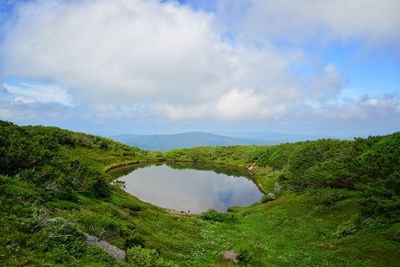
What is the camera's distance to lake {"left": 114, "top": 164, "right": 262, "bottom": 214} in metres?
79.9

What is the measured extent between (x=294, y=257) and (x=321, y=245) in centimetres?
451

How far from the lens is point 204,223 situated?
46.9m

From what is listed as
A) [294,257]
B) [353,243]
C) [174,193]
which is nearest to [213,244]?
[294,257]

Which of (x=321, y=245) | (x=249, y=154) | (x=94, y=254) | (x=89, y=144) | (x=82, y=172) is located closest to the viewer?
(x=94, y=254)

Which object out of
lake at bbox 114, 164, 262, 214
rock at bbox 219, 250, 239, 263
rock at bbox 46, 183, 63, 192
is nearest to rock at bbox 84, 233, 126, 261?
rock at bbox 219, 250, 239, 263

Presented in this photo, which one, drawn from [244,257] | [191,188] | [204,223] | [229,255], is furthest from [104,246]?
[191,188]

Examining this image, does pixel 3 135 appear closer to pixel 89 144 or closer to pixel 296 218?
pixel 296 218

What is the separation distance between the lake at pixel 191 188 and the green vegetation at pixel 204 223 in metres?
24.5

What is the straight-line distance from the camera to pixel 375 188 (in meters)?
34.3

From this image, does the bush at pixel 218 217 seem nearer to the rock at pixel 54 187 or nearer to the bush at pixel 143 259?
the rock at pixel 54 187

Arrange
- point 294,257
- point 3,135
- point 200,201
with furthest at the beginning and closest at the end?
point 200,201 < point 3,135 < point 294,257

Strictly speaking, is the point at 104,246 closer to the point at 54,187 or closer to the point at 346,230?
the point at 54,187

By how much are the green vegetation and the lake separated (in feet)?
80.2

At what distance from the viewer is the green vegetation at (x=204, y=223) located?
1833 centimetres
